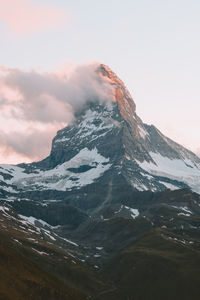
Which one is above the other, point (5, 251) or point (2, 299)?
point (5, 251)

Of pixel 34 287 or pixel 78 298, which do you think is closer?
pixel 34 287

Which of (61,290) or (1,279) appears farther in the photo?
(61,290)

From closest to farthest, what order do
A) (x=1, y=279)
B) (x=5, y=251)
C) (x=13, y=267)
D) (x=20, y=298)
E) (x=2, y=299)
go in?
(x=2, y=299)
(x=20, y=298)
(x=1, y=279)
(x=13, y=267)
(x=5, y=251)

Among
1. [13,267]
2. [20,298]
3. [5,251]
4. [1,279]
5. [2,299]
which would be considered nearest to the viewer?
[2,299]

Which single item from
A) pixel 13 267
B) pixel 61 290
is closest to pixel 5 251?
pixel 13 267

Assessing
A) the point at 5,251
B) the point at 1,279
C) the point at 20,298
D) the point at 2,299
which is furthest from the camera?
the point at 5,251

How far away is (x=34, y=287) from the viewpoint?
172m

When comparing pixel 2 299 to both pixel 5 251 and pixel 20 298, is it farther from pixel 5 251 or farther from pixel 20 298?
pixel 5 251

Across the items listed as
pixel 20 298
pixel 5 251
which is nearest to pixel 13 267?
pixel 5 251

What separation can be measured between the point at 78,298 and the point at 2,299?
195ft

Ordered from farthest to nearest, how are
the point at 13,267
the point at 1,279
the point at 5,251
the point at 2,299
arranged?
the point at 5,251 → the point at 13,267 → the point at 1,279 → the point at 2,299

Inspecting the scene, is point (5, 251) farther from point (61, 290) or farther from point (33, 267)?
point (61, 290)

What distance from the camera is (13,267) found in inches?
7308

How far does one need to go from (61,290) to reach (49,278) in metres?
10.9
